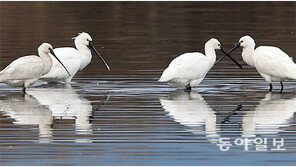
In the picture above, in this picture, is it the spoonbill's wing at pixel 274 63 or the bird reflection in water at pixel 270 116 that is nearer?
the bird reflection in water at pixel 270 116

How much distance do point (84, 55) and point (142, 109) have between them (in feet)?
15.7

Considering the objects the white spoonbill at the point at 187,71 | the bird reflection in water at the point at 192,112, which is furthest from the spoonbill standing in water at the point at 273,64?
the bird reflection in water at the point at 192,112


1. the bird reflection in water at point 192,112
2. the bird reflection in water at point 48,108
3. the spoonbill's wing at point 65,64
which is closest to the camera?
the bird reflection in water at point 192,112

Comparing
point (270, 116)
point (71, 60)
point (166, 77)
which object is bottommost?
point (270, 116)

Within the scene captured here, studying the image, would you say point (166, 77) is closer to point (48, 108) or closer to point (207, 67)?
point (207, 67)

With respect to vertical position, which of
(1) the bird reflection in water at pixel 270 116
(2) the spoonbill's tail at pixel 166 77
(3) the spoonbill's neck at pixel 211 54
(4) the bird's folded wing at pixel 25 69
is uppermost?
(3) the spoonbill's neck at pixel 211 54

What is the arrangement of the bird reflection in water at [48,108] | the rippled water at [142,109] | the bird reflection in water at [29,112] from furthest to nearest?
1. the bird reflection in water at [48,108]
2. the bird reflection in water at [29,112]
3. the rippled water at [142,109]

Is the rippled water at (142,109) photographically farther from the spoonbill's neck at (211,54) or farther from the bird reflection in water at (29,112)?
the spoonbill's neck at (211,54)

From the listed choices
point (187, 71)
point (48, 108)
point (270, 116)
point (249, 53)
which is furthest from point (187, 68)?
point (270, 116)

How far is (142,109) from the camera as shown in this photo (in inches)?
562

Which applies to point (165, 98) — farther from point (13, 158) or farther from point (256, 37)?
point (256, 37)

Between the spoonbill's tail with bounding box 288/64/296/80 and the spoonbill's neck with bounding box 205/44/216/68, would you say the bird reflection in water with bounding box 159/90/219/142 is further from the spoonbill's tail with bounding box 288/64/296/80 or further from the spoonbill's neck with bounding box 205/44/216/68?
the spoonbill's tail with bounding box 288/64/296/80

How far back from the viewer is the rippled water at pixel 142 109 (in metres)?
11.0

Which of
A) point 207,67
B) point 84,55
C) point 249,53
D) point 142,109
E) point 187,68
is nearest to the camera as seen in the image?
point 142,109
